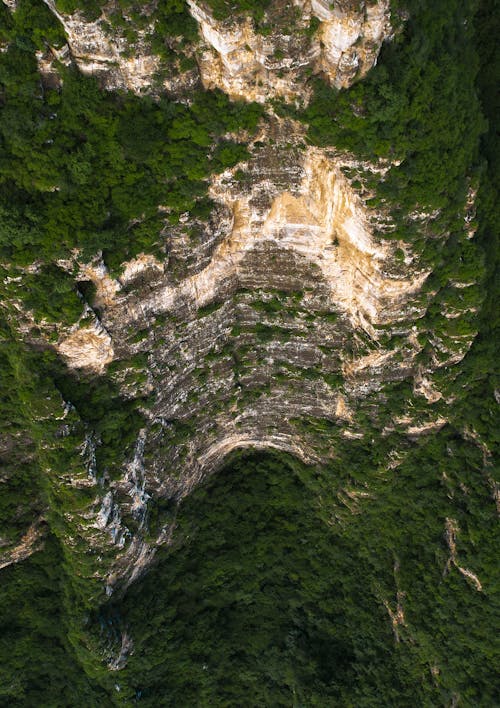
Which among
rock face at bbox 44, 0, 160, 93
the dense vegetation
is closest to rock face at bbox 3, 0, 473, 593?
rock face at bbox 44, 0, 160, 93

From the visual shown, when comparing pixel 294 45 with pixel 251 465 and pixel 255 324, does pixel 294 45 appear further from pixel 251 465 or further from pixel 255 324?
pixel 251 465

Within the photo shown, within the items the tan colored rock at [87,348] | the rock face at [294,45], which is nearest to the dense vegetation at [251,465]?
the rock face at [294,45]

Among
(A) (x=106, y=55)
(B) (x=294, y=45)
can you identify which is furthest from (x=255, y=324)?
(A) (x=106, y=55)

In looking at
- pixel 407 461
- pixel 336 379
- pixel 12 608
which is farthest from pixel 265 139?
pixel 12 608

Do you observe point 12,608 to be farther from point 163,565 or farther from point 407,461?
point 407,461

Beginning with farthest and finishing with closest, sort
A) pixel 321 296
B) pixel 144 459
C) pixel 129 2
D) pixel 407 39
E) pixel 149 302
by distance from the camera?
pixel 144 459 → pixel 321 296 → pixel 149 302 → pixel 407 39 → pixel 129 2

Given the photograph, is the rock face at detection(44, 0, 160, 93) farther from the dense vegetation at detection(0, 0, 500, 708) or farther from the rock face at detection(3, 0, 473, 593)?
the dense vegetation at detection(0, 0, 500, 708)
